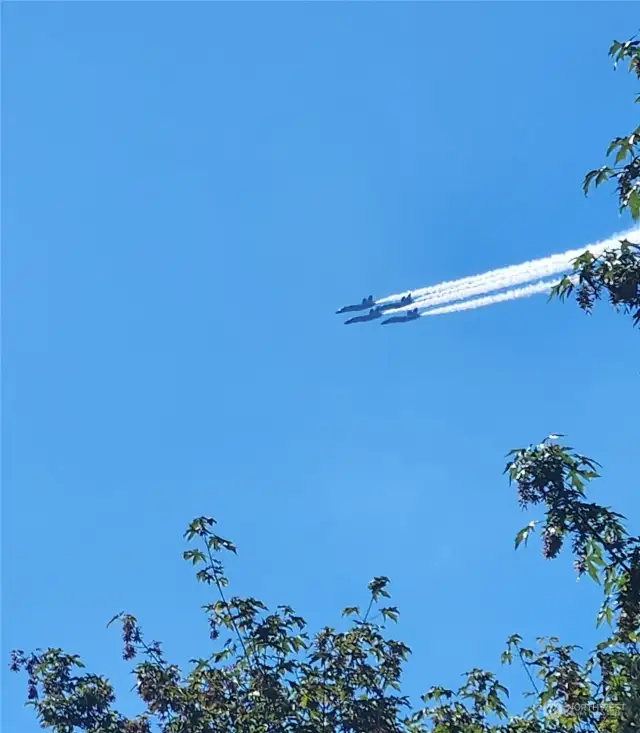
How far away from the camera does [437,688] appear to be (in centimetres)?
Result: 1360

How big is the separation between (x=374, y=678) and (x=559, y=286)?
6.54m

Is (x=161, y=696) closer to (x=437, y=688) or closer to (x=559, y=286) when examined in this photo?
(x=437, y=688)

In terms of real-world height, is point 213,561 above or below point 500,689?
above

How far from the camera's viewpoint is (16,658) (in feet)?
49.2

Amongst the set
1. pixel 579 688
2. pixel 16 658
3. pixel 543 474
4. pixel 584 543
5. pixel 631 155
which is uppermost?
pixel 631 155

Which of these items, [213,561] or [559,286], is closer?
[559,286]

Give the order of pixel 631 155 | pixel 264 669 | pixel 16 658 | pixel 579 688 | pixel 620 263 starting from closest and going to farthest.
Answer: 1. pixel 631 155
2. pixel 620 263
3. pixel 579 688
4. pixel 264 669
5. pixel 16 658

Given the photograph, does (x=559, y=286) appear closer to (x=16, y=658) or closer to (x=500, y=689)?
(x=500, y=689)

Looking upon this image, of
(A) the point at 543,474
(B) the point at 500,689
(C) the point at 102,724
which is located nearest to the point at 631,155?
(A) the point at 543,474

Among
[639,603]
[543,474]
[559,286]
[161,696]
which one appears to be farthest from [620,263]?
[161,696]

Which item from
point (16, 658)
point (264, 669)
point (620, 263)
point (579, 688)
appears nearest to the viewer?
point (620, 263)

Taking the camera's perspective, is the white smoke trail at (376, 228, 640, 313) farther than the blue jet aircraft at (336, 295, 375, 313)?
No

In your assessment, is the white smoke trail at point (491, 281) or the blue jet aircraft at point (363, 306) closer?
the white smoke trail at point (491, 281)

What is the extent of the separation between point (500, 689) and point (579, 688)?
1543mm
